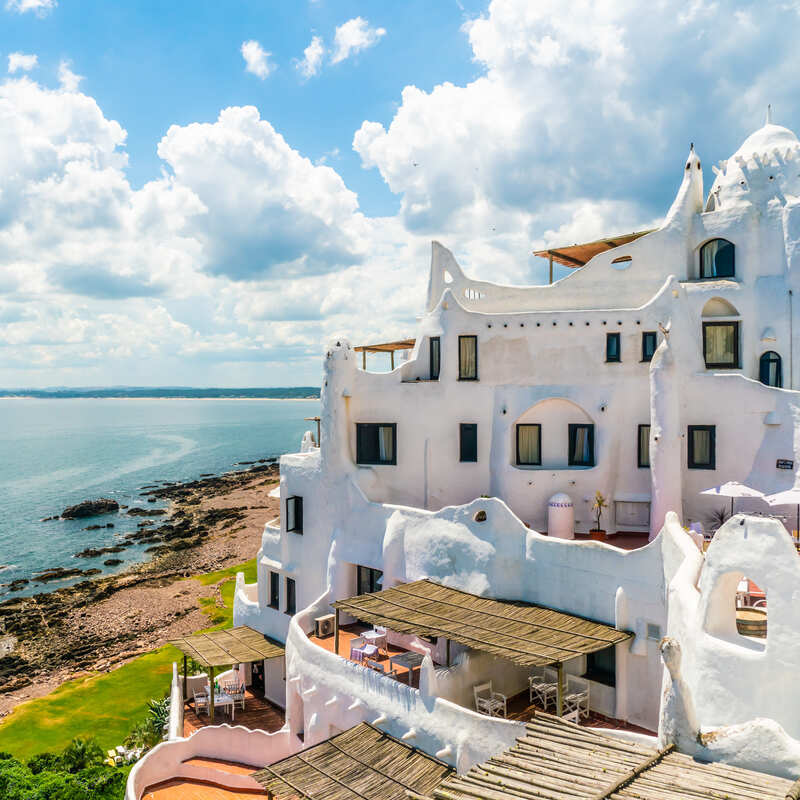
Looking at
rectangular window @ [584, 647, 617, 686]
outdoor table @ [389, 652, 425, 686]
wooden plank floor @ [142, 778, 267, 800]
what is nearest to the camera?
rectangular window @ [584, 647, 617, 686]

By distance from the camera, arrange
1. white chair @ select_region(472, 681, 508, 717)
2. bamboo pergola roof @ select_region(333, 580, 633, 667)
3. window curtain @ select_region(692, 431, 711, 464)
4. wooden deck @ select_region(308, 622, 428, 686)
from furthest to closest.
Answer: window curtain @ select_region(692, 431, 711, 464), wooden deck @ select_region(308, 622, 428, 686), white chair @ select_region(472, 681, 508, 717), bamboo pergola roof @ select_region(333, 580, 633, 667)

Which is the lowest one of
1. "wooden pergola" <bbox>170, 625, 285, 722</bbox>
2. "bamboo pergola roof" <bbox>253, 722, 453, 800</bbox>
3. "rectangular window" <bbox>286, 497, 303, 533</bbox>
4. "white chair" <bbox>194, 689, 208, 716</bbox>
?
"white chair" <bbox>194, 689, 208, 716</bbox>

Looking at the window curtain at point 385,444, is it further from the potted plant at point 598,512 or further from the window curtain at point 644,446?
the window curtain at point 644,446

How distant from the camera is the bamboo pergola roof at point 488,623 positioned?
1716cm

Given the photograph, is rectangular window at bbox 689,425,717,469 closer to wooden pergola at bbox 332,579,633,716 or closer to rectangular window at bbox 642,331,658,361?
rectangular window at bbox 642,331,658,361

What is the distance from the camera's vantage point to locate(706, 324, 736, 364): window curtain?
82.8ft

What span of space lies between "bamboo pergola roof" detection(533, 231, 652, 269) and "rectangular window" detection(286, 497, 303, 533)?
15.7 m

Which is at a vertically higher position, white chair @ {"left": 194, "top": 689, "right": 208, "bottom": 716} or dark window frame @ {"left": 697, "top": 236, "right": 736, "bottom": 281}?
dark window frame @ {"left": 697, "top": 236, "right": 736, "bottom": 281}

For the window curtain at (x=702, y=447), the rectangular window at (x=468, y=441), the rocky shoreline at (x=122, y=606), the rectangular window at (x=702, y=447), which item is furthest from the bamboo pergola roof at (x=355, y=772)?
the rocky shoreline at (x=122, y=606)

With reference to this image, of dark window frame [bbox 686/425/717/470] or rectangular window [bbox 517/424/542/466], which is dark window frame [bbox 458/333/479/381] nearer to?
rectangular window [bbox 517/424/542/466]

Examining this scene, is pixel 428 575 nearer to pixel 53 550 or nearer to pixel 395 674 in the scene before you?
pixel 395 674

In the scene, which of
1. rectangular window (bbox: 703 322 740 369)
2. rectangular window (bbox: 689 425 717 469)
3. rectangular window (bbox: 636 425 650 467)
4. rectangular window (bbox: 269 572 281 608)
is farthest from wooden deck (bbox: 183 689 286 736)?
rectangular window (bbox: 703 322 740 369)

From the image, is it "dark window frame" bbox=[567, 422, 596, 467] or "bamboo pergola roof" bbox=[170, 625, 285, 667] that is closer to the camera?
"bamboo pergola roof" bbox=[170, 625, 285, 667]

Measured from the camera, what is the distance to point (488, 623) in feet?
63.0
